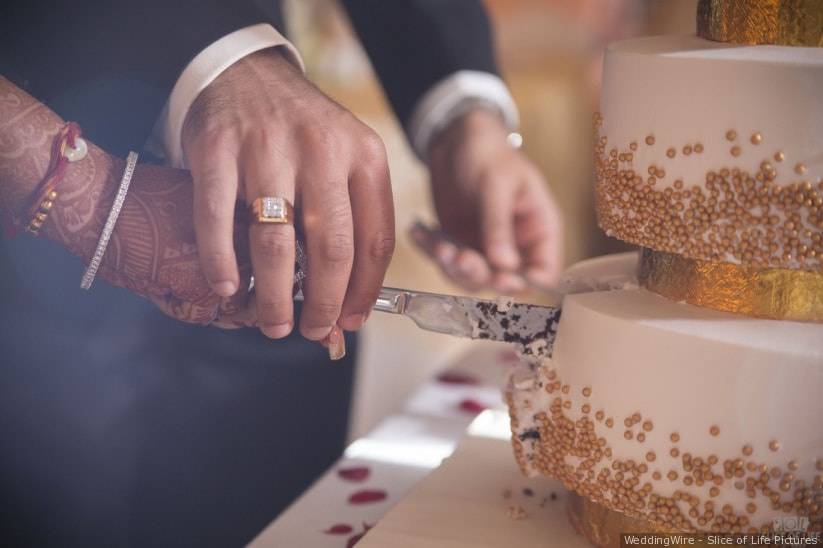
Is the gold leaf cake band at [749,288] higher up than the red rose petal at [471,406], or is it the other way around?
the gold leaf cake band at [749,288]

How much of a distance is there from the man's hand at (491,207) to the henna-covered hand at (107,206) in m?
0.64

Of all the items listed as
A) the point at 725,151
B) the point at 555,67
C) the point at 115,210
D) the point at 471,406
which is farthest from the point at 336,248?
the point at 555,67

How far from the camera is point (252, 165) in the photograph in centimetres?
70

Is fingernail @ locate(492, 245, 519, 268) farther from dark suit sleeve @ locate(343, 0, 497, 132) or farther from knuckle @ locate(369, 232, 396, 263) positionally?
knuckle @ locate(369, 232, 396, 263)

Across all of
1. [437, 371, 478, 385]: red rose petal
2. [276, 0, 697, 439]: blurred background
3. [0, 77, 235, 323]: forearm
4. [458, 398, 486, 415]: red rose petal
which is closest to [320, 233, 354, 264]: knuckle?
[0, 77, 235, 323]: forearm

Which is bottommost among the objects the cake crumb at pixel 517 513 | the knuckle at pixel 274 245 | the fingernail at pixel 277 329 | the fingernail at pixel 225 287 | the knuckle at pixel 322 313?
the cake crumb at pixel 517 513

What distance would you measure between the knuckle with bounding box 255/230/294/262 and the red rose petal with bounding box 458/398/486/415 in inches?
24.5

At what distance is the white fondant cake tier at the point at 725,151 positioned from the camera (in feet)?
2.20

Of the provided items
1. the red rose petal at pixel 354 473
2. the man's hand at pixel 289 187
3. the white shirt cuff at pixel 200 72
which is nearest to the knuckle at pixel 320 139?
the man's hand at pixel 289 187

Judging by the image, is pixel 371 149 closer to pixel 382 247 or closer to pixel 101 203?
pixel 382 247

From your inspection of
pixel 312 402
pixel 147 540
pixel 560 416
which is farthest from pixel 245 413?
pixel 560 416

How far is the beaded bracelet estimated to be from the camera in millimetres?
691

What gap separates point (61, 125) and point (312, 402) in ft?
2.45

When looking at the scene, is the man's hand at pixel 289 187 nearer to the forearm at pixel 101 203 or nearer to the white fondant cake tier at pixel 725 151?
the forearm at pixel 101 203
